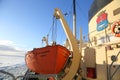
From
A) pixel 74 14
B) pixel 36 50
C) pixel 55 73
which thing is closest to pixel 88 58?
pixel 55 73

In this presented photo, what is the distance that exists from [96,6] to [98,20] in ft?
3.00

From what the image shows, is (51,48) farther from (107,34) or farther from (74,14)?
(74,14)

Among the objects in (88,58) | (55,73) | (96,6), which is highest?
(96,6)

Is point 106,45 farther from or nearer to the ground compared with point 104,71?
farther from the ground

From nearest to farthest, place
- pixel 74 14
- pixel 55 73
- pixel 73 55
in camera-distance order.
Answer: pixel 55 73, pixel 73 55, pixel 74 14

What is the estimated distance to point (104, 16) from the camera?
7.09 m

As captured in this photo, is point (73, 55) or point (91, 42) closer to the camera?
point (73, 55)

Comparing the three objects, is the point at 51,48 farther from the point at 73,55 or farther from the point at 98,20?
the point at 98,20

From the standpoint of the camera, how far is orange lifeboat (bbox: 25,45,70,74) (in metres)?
6.29

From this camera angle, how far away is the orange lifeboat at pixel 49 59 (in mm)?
6293

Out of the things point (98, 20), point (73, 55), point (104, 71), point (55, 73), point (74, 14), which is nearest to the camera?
point (104, 71)

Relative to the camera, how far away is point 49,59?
249 inches

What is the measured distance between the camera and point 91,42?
7.90 m

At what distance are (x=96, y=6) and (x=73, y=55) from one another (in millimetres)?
3100
